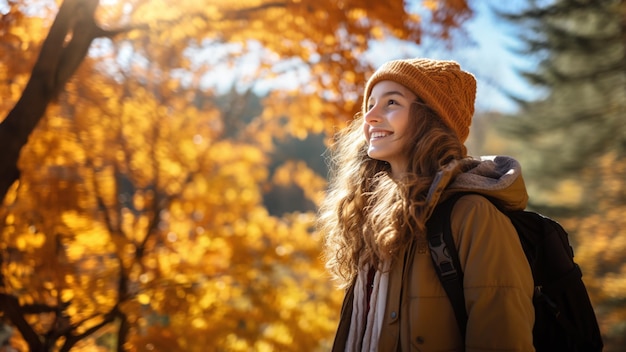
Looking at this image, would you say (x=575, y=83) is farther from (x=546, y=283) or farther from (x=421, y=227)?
(x=421, y=227)

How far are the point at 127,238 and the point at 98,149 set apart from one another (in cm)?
82

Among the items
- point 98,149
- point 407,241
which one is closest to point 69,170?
point 98,149

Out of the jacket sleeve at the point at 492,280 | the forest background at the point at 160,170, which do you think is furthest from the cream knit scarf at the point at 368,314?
the forest background at the point at 160,170

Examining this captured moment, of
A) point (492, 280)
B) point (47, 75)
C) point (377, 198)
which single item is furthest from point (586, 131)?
point (492, 280)

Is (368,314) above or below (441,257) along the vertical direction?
below

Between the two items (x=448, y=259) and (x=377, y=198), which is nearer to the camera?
(x=448, y=259)

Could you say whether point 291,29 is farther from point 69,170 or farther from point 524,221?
point 524,221

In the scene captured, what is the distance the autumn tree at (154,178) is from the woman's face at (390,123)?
7.21 feet

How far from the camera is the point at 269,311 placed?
476 cm

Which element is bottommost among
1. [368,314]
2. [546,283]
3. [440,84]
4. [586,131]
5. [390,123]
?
[586,131]

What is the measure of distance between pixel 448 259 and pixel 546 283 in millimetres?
372

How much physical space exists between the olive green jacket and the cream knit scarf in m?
0.03

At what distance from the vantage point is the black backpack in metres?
1.67

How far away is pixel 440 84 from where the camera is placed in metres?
1.98
